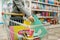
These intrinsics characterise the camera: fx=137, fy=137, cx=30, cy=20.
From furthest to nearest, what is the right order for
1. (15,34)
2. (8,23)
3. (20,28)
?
(8,23)
(20,28)
(15,34)

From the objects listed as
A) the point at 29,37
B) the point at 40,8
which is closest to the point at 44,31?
the point at 29,37

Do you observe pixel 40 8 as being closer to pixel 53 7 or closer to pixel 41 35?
pixel 53 7

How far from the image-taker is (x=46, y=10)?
Result: 5723 mm

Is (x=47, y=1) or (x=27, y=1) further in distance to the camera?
(x=47, y=1)

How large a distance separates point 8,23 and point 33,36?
0.57 meters

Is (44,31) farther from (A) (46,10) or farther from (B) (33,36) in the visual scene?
(A) (46,10)

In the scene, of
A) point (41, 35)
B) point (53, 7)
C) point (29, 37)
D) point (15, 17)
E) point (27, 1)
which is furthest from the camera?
point (53, 7)

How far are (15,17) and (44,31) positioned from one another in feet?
1.98

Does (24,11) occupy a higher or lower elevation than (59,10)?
higher

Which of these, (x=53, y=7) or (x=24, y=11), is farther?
(x=53, y=7)

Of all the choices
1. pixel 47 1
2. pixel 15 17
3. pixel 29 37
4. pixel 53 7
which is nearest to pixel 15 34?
pixel 29 37

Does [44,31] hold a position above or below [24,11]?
below

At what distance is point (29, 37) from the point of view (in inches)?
51.8

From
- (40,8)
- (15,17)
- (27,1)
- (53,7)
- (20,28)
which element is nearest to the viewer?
(20,28)
